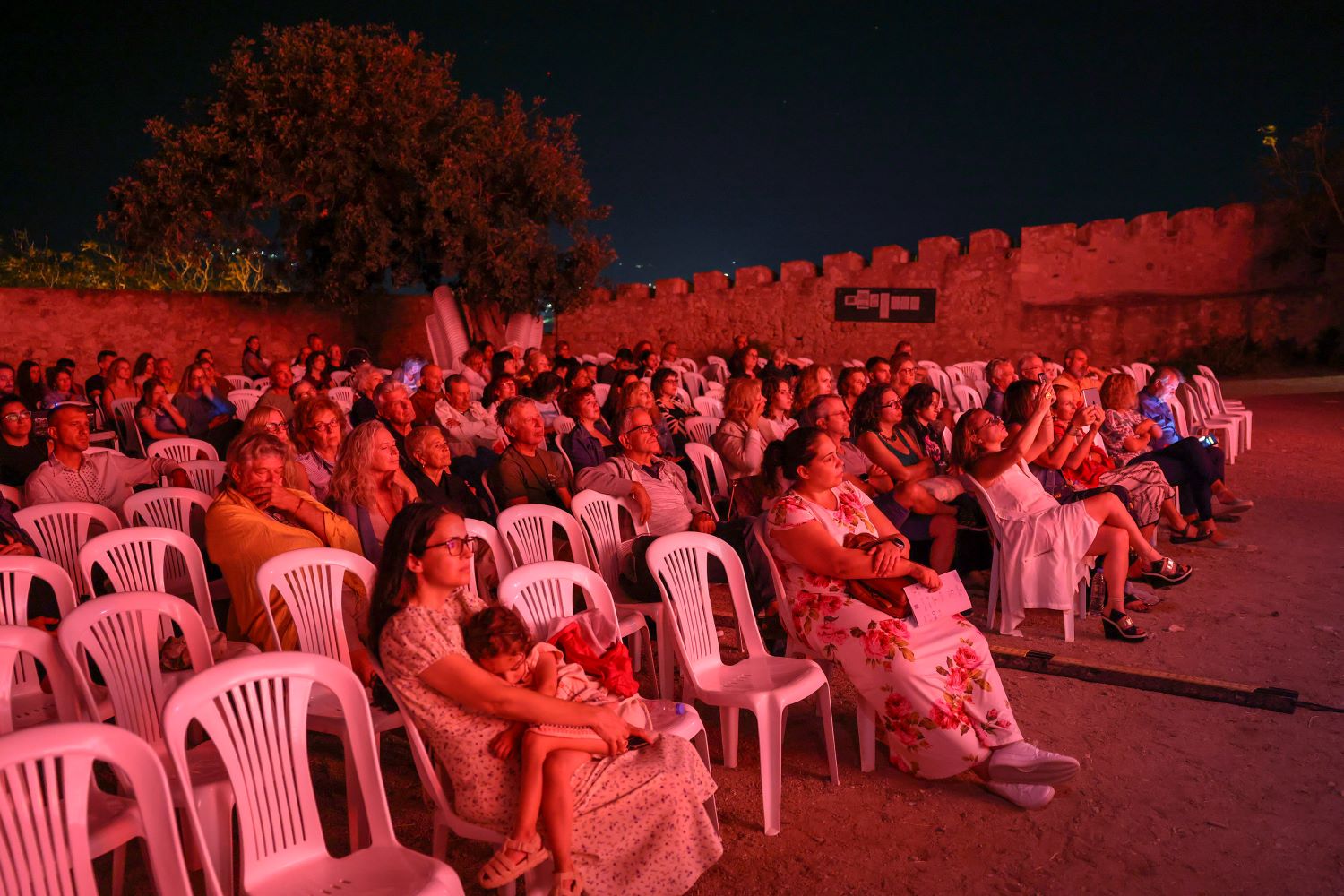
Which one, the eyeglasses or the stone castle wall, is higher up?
the stone castle wall

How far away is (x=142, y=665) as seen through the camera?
2.41m

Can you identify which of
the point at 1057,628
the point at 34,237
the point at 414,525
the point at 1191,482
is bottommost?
the point at 1057,628

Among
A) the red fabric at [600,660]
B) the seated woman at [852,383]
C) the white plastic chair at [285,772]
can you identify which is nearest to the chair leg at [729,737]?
the red fabric at [600,660]

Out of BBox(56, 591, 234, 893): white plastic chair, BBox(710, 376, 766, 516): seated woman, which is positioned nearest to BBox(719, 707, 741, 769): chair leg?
BBox(56, 591, 234, 893): white plastic chair

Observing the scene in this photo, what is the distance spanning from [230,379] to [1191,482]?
7.94 meters

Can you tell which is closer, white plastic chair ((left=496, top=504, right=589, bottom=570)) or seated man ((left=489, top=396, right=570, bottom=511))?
white plastic chair ((left=496, top=504, right=589, bottom=570))

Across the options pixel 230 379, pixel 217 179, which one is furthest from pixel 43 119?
pixel 230 379

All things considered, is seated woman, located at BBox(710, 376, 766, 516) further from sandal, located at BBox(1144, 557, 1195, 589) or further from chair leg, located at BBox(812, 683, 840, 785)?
chair leg, located at BBox(812, 683, 840, 785)

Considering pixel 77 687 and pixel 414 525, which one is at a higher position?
pixel 414 525

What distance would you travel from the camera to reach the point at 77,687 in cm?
220

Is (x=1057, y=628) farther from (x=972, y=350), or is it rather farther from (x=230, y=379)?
(x=972, y=350)

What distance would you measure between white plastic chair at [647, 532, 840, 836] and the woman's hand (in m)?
0.43

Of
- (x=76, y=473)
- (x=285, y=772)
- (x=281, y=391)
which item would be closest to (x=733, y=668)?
(x=285, y=772)

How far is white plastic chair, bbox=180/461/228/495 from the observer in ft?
14.2
